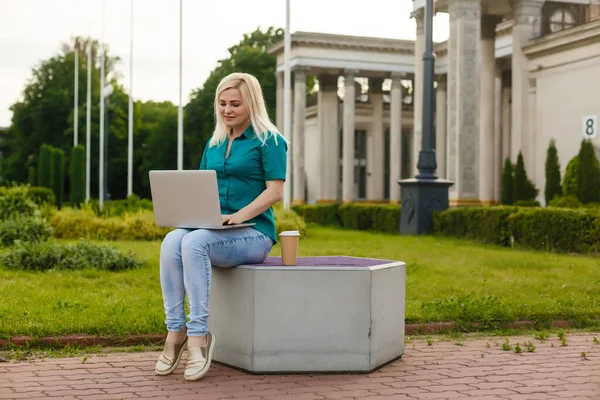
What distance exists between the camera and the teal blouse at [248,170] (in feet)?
20.9

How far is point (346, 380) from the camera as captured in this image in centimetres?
596

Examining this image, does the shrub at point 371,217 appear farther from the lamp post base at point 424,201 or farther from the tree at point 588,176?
the tree at point 588,176

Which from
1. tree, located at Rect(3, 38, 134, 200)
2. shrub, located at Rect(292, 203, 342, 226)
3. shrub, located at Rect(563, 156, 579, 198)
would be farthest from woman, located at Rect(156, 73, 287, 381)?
tree, located at Rect(3, 38, 134, 200)

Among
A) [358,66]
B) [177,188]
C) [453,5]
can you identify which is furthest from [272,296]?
[358,66]

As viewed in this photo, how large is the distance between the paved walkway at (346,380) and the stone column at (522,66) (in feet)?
93.4

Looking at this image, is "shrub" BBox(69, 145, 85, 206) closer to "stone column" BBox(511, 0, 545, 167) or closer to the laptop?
"stone column" BBox(511, 0, 545, 167)

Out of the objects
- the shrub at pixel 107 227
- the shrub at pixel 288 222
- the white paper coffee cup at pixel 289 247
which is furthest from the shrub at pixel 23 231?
the white paper coffee cup at pixel 289 247

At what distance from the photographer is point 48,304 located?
29.1 feet

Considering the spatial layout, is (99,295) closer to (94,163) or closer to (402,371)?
(402,371)

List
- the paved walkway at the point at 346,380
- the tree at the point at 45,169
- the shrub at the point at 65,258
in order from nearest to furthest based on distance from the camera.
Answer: the paved walkway at the point at 346,380 < the shrub at the point at 65,258 < the tree at the point at 45,169

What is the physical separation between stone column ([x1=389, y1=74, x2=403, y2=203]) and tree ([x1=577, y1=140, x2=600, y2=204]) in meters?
19.6

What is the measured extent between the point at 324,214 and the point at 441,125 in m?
13.8

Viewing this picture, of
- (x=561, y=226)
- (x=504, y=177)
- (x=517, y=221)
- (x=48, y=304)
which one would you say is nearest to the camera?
(x=48, y=304)

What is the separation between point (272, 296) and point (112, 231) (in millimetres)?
15863
